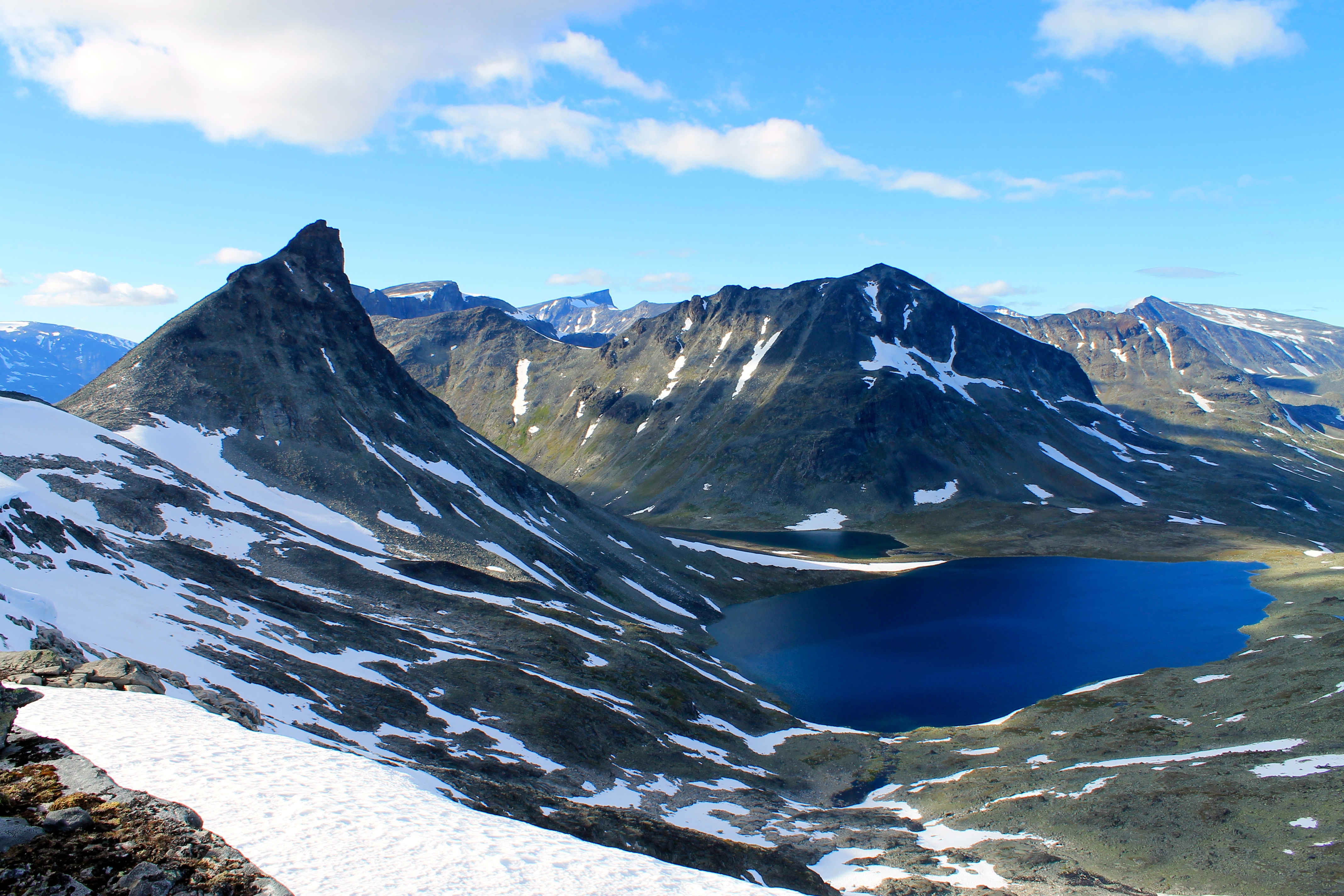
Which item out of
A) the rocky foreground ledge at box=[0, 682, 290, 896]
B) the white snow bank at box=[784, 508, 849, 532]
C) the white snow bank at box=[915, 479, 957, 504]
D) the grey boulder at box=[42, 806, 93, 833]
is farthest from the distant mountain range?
the white snow bank at box=[915, 479, 957, 504]

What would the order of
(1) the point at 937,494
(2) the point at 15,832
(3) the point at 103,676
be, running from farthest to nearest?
1. (1) the point at 937,494
2. (3) the point at 103,676
3. (2) the point at 15,832

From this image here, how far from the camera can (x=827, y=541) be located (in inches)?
6457

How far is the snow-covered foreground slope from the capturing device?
41.3 feet

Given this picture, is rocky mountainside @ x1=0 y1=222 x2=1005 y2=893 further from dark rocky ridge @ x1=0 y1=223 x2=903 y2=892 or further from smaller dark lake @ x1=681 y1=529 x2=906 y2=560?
smaller dark lake @ x1=681 y1=529 x2=906 y2=560

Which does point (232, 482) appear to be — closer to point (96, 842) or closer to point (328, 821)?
point (328, 821)

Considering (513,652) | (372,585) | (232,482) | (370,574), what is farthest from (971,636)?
(232,482)

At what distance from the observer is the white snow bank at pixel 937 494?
187 metres

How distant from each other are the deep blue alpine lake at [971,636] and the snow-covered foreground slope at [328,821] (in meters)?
49.9

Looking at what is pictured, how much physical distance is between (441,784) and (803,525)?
15770 centimetres

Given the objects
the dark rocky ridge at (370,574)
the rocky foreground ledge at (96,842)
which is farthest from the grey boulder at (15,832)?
the dark rocky ridge at (370,574)

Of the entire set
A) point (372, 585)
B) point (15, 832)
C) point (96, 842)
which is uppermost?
point (15, 832)

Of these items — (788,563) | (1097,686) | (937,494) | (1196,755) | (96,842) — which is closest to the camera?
(96,842)

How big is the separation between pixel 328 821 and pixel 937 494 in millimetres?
189728

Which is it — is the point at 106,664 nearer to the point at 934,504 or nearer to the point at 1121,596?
the point at 1121,596
